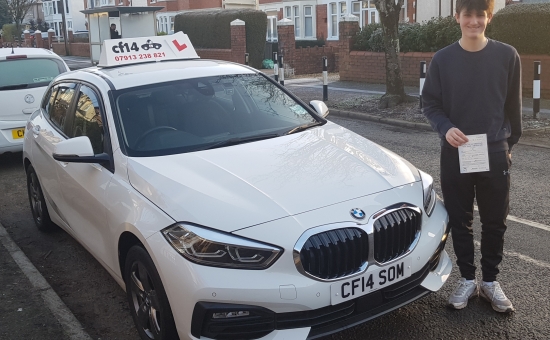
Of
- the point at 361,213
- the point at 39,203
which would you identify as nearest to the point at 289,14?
the point at 39,203

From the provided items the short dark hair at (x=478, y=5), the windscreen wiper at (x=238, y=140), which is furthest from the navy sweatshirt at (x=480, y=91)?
the windscreen wiper at (x=238, y=140)

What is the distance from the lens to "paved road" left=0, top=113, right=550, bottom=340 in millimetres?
3879

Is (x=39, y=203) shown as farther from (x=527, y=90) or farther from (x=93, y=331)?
(x=527, y=90)

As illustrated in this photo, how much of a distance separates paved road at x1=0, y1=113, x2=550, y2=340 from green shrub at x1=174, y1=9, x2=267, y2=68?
20.1 meters

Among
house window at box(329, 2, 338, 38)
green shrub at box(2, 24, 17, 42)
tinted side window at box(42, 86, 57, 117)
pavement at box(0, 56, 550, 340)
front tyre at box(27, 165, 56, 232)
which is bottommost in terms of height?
pavement at box(0, 56, 550, 340)

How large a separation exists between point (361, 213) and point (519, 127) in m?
1.32

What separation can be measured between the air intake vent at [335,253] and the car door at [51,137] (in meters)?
2.76

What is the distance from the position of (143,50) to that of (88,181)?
1672 millimetres

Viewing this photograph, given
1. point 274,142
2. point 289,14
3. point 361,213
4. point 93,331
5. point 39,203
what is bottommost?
point 93,331

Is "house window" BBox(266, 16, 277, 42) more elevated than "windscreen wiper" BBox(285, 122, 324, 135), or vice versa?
"house window" BBox(266, 16, 277, 42)

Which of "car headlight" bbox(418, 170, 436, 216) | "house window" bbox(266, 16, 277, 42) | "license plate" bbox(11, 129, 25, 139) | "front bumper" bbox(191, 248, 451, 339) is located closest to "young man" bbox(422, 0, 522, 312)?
"car headlight" bbox(418, 170, 436, 216)

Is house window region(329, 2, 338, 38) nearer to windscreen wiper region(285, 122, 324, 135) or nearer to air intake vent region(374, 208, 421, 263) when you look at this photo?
windscreen wiper region(285, 122, 324, 135)

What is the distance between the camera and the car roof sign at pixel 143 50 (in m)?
5.49

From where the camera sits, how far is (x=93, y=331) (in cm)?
419
